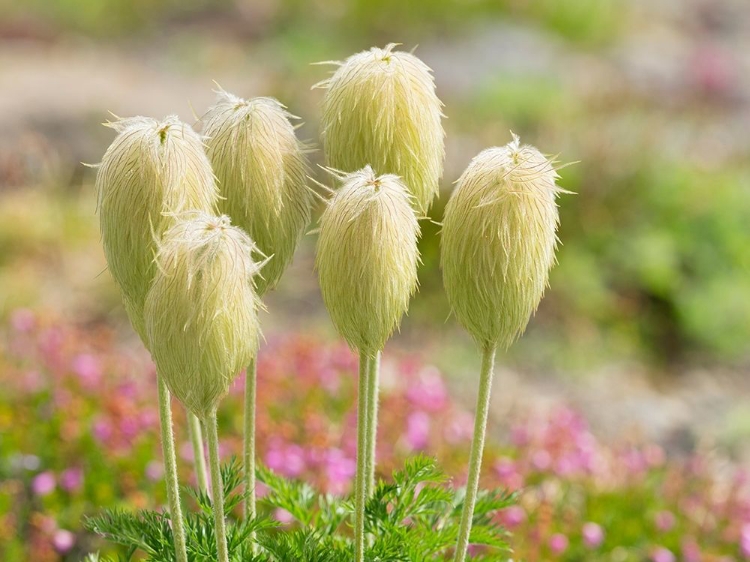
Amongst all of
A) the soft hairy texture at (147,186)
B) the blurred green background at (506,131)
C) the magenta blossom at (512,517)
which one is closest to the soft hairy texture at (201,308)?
the soft hairy texture at (147,186)

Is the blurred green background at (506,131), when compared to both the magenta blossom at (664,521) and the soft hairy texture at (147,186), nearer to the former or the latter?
the magenta blossom at (664,521)

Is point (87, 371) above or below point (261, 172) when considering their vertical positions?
below

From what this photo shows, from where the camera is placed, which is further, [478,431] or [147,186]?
[478,431]

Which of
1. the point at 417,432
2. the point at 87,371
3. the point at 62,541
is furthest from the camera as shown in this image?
the point at 87,371

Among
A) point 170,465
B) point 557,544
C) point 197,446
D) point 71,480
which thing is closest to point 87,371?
point 71,480

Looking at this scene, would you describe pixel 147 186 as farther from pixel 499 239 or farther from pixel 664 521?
pixel 664 521

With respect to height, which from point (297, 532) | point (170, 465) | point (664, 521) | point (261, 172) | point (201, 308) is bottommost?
point (664, 521)
